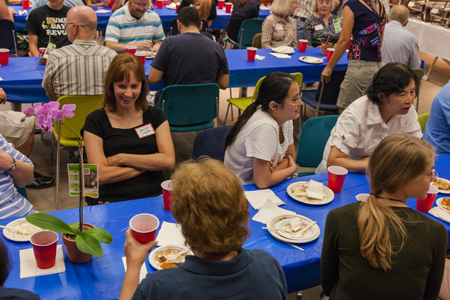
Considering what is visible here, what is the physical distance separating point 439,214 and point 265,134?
0.96 m

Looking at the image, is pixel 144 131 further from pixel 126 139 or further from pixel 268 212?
pixel 268 212

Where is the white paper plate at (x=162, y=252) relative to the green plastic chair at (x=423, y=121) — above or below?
below

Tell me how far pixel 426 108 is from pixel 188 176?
5614 millimetres

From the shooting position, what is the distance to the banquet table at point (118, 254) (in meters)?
1.38

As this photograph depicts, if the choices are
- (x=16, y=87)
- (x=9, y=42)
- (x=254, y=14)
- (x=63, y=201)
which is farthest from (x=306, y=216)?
(x=254, y=14)

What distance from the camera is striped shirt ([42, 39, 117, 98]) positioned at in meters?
3.00

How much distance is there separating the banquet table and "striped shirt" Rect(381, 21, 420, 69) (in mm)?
3063

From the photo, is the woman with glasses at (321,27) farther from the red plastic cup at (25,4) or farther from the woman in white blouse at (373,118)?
the red plastic cup at (25,4)

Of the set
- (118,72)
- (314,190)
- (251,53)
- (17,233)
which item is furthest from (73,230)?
(251,53)

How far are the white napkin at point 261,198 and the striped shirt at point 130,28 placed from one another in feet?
9.45

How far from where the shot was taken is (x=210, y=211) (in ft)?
3.55

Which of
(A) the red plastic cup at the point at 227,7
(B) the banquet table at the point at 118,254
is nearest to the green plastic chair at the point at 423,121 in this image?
(B) the banquet table at the point at 118,254

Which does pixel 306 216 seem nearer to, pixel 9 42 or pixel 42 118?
pixel 42 118

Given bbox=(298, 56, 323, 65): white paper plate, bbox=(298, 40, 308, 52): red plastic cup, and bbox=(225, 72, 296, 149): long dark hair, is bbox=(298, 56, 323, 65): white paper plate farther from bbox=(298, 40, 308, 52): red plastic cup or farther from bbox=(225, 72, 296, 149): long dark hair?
bbox=(225, 72, 296, 149): long dark hair
